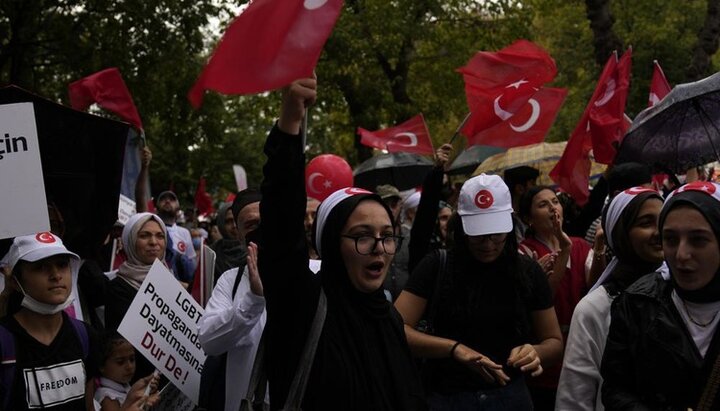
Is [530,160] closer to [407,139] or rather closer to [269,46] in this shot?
[407,139]

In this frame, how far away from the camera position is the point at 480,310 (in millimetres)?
4531

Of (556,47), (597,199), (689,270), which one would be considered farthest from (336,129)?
(689,270)

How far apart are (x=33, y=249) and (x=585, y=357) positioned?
2536mm

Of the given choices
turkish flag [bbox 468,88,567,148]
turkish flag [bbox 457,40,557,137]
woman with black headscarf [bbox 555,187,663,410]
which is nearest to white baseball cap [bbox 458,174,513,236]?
woman with black headscarf [bbox 555,187,663,410]

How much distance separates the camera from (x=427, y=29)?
21406 millimetres

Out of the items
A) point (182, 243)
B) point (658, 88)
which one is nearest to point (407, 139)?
point (658, 88)

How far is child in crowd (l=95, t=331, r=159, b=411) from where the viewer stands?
5.20 metres

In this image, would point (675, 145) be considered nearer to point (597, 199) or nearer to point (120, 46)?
point (597, 199)

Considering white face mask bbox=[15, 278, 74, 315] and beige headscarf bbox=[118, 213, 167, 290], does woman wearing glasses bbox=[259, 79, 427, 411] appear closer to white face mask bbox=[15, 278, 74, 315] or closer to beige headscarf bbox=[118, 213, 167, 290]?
white face mask bbox=[15, 278, 74, 315]

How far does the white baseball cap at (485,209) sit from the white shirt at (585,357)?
30.2 inches

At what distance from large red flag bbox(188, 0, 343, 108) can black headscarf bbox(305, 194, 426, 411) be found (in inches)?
27.8

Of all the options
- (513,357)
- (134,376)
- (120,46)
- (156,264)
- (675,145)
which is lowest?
(134,376)

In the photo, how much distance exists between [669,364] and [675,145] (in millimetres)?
2879

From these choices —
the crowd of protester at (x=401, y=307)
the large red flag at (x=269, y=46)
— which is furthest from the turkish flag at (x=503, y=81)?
the large red flag at (x=269, y=46)
